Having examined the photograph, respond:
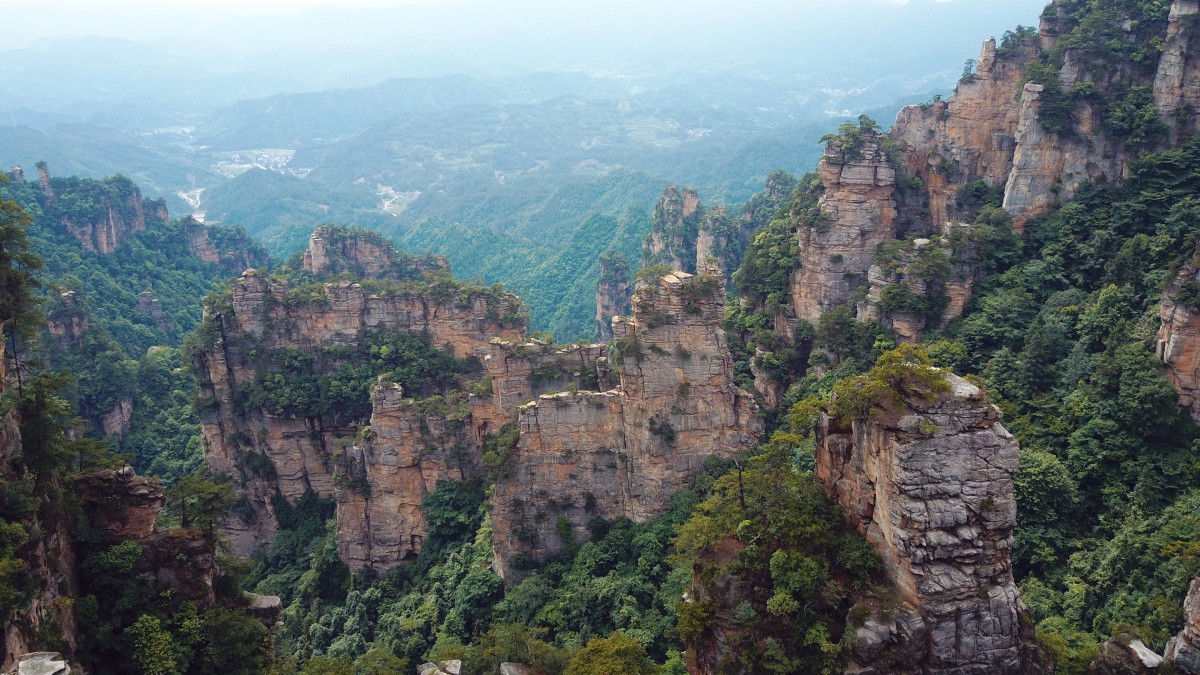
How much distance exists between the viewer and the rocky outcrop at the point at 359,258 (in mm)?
60625

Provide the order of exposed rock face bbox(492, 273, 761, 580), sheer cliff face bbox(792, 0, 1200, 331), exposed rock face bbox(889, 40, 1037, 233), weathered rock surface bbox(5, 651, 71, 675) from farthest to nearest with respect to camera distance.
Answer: exposed rock face bbox(889, 40, 1037, 233)
sheer cliff face bbox(792, 0, 1200, 331)
exposed rock face bbox(492, 273, 761, 580)
weathered rock surface bbox(5, 651, 71, 675)

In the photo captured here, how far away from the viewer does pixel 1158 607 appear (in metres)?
19.5

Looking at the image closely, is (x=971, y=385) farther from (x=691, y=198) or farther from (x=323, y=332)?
(x=691, y=198)

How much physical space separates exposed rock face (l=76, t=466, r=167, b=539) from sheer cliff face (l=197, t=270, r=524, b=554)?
2145 centimetres

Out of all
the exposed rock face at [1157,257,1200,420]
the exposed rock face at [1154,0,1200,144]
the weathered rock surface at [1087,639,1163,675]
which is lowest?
the weathered rock surface at [1087,639,1163,675]

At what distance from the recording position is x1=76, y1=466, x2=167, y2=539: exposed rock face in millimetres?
21203

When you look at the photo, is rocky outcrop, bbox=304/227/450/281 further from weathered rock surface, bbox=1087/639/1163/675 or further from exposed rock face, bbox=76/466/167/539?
weathered rock surface, bbox=1087/639/1163/675

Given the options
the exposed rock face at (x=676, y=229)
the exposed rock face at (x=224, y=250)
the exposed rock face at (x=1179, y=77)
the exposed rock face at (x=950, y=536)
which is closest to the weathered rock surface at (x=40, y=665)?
the exposed rock face at (x=950, y=536)

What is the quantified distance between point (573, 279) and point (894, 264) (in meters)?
56.3

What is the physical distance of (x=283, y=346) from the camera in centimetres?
4466

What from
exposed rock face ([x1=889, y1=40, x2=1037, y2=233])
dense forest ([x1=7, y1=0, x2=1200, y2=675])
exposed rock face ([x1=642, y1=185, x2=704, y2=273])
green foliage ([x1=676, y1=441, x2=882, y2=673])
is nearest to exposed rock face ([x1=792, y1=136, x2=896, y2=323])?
dense forest ([x1=7, y1=0, x2=1200, y2=675])

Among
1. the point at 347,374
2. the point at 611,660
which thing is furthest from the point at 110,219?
the point at 611,660

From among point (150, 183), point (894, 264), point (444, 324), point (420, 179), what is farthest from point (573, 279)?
point (150, 183)

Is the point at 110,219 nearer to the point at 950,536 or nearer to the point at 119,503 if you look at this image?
the point at 119,503
